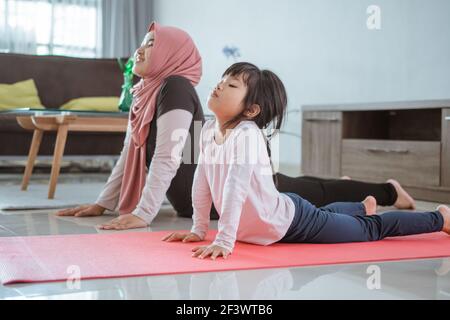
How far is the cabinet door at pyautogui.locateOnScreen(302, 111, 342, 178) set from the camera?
12.8 feet

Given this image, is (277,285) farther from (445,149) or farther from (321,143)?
(321,143)

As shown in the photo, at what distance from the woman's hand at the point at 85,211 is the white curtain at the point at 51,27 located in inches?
176

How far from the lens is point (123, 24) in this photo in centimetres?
705

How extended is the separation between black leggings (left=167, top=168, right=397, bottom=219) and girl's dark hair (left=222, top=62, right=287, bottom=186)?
2.14ft

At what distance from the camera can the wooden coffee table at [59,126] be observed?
10.2 ft

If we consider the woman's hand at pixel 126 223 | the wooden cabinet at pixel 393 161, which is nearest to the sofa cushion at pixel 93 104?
the wooden cabinet at pixel 393 161

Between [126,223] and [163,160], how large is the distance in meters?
0.24

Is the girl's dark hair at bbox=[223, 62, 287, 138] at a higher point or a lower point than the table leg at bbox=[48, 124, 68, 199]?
higher

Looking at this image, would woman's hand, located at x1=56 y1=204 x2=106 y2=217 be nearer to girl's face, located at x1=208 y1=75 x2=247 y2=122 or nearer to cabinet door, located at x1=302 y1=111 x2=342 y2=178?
girl's face, located at x1=208 y1=75 x2=247 y2=122

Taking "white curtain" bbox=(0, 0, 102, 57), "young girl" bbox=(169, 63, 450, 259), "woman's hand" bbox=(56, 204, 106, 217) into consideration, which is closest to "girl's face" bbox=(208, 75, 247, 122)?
"young girl" bbox=(169, 63, 450, 259)

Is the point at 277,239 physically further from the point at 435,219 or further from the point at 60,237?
the point at 60,237

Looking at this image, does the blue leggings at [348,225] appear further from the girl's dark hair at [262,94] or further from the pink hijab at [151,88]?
the pink hijab at [151,88]

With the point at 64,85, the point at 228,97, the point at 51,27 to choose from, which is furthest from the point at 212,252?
the point at 51,27

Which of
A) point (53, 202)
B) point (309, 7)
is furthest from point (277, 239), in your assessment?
point (309, 7)
